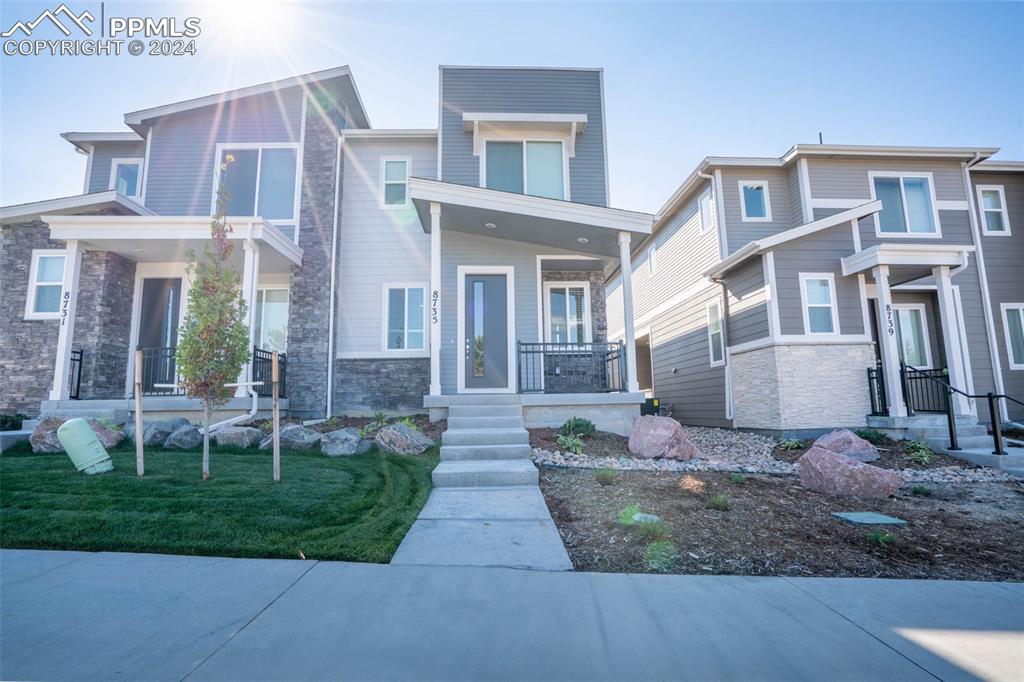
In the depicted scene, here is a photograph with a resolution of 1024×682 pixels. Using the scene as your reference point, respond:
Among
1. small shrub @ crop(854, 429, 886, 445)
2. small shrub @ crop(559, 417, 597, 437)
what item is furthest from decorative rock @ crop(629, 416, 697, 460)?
small shrub @ crop(854, 429, 886, 445)

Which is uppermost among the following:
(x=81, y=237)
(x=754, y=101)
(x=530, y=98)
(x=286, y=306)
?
(x=530, y=98)

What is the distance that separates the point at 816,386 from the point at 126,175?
16.4 meters

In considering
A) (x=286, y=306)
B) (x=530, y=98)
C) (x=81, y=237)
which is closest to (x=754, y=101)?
(x=530, y=98)

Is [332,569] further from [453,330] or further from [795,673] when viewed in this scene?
[453,330]

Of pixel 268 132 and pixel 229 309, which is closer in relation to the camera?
pixel 229 309

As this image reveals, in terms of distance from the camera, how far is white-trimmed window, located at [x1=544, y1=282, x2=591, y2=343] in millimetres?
10312

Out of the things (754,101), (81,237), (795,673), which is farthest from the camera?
(754,101)

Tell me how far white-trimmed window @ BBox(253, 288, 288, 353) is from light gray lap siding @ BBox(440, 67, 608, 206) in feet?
16.1

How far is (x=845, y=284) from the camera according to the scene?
10312 mm

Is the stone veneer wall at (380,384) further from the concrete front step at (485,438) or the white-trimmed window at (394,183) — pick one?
the white-trimmed window at (394,183)

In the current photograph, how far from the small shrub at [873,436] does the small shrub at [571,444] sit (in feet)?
19.1

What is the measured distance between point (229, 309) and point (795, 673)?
19.1 ft

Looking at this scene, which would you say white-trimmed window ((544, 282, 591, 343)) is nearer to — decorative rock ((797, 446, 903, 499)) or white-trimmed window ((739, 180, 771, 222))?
white-trimmed window ((739, 180, 771, 222))

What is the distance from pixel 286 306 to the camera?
1045 cm
